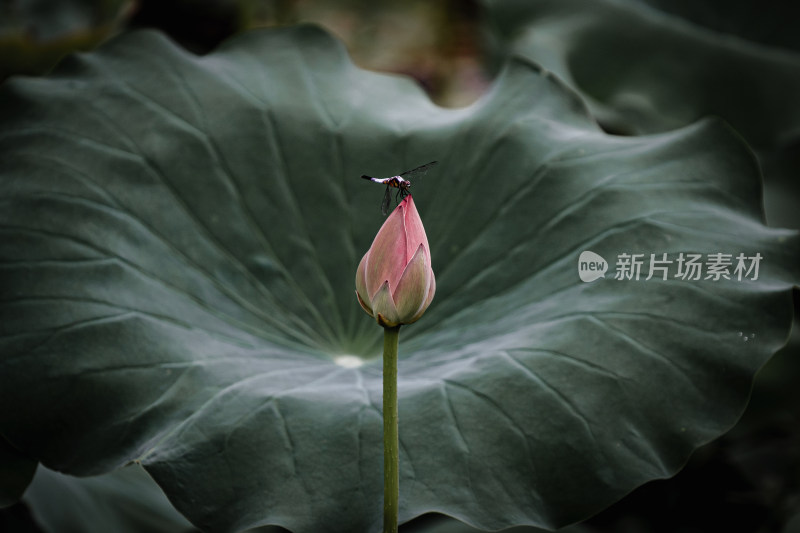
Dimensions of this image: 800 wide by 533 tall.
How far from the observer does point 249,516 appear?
0.90 meters

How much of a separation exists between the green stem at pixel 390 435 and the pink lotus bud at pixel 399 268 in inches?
1.2

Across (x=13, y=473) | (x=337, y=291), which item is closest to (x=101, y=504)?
(x=13, y=473)

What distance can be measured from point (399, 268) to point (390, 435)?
7.1 inches

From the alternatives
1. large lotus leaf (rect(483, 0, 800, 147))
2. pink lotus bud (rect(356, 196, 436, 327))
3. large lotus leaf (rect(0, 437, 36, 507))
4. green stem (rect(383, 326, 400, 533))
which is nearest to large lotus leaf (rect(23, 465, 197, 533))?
large lotus leaf (rect(0, 437, 36, 507))

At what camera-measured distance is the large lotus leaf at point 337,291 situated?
0.95 metres

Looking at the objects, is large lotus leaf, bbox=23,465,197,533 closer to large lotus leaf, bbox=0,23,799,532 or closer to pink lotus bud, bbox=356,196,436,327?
large lotus leaf, bbox=0,23,799,532

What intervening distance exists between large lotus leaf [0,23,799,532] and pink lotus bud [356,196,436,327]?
7.4 inches

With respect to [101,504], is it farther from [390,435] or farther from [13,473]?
[390,435]

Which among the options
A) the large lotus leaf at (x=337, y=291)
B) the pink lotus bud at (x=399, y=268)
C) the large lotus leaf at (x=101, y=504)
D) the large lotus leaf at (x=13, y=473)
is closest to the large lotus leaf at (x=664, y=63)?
the large lotus leaf at (x=337, y=291)

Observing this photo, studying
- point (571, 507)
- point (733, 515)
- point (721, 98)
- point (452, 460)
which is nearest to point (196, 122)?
point (452, 460)

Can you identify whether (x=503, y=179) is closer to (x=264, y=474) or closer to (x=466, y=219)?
(x=466, y=219)

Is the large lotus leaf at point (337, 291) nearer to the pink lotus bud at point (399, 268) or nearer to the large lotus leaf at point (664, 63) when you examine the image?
the pink lotus bud at point (399, 268)

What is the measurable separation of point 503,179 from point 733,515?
0.98 m

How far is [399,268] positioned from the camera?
0.84 meters
